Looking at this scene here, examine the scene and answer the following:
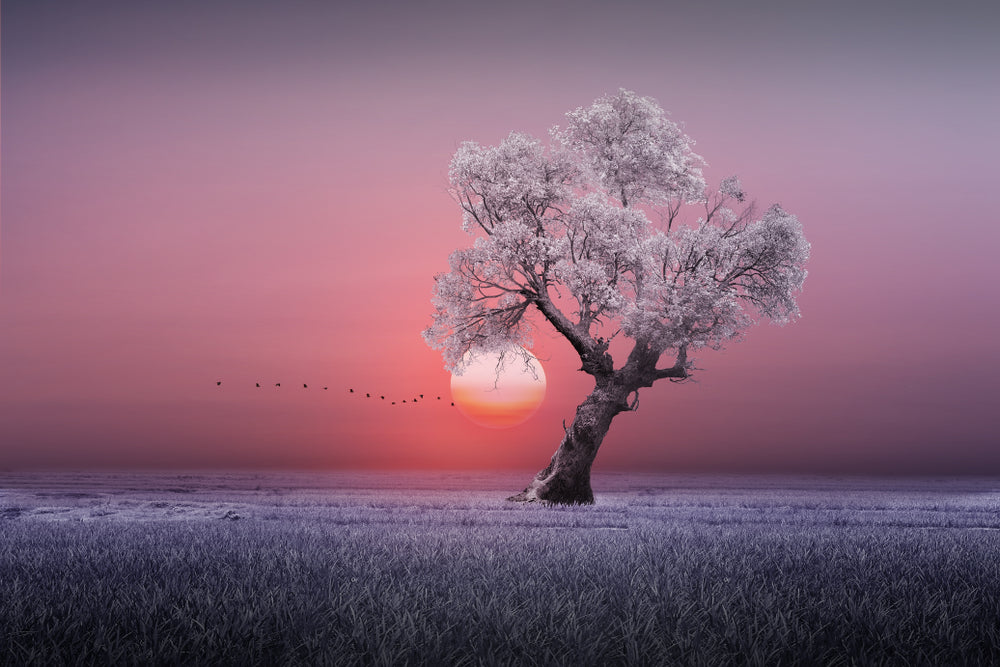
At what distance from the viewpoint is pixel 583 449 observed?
2869 cm

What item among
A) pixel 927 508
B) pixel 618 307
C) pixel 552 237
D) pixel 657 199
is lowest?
pixel 927 508

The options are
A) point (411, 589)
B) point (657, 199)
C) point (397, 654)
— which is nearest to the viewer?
point (397, 654)

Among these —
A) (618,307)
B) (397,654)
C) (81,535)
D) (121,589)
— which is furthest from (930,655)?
(618,307)

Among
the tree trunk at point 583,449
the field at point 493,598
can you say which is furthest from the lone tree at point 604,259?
the field at point 493,598

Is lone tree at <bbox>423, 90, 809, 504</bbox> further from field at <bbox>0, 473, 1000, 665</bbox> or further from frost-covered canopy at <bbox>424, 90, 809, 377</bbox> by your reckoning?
field at <bbox>0, 473, 1000, 665</bbox>

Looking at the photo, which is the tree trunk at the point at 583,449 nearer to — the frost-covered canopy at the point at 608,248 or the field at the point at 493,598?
the frost-covered canopy at the point at 608,248

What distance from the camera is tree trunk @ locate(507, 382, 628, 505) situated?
2853 centimetres

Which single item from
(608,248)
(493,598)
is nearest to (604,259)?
(608,248)

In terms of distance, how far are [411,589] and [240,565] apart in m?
3.12

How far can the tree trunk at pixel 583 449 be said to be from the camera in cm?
2853

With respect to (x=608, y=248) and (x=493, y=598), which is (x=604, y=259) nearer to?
(x=608, y=248)

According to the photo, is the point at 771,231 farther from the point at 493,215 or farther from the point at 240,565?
the point at 240,565

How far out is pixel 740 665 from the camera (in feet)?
17.1

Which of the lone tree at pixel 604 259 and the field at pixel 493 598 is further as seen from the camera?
the lone tree at pixel 604 259
